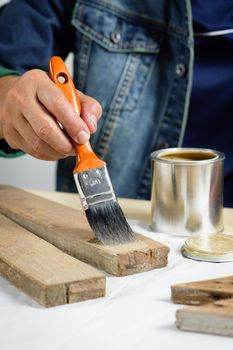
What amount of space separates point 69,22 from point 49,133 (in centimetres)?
56

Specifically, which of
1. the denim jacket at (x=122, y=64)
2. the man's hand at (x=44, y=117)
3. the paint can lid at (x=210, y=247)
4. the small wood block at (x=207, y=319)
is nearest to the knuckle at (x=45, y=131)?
the man's hand at (x=44, y=117)

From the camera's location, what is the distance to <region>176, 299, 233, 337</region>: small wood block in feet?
2.07

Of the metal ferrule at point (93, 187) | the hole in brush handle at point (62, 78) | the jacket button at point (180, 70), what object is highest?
the jacket button at point (180, 70)

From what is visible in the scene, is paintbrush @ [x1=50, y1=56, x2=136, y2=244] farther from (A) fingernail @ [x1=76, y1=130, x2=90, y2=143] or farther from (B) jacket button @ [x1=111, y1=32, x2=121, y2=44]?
(B) jacket button @ [x1=111, y1=32, x2=121, y2=44]

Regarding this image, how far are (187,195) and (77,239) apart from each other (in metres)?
0.18

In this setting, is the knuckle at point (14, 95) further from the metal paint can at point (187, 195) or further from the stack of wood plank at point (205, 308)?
the stack of wood plank at point (205, 308)

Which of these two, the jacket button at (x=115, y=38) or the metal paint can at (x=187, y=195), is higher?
the jacket button at (x=115, y=38)

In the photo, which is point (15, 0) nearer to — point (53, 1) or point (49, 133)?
point (53, 1)

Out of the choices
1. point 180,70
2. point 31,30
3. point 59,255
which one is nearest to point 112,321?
point 59,255

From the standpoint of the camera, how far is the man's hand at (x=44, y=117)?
2.84ft

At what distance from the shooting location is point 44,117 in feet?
2.89

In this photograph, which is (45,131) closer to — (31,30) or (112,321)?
(112,321)

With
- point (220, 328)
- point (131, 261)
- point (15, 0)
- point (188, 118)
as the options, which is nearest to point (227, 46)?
point (188, 118)

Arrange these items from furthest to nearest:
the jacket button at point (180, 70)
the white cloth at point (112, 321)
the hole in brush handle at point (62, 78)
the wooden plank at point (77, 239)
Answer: the jacket button at point (180, 70), the hole in brush handle at point (62, 78), the wooden plank at point (77, 239), the white cloth at point (112, 321)
